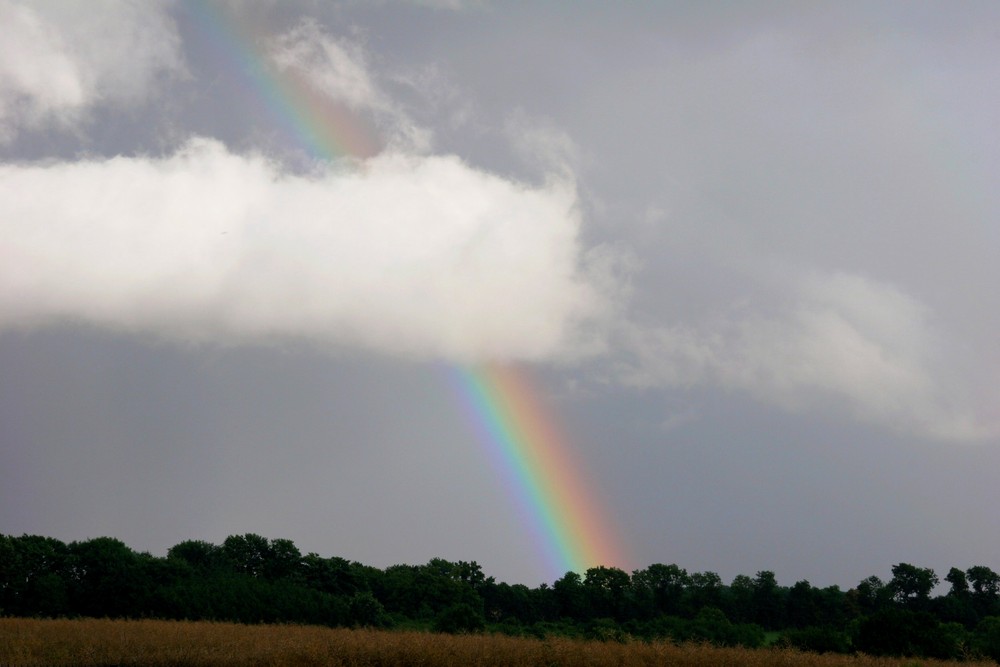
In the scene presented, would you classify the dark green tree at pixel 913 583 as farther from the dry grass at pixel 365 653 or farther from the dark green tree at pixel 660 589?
the dry grass at pixel 365 653

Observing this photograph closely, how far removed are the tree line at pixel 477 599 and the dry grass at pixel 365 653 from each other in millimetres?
5872

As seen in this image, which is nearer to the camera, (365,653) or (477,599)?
(365,653)

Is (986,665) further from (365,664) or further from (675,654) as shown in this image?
(365,664)

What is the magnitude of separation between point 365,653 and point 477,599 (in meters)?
79.3

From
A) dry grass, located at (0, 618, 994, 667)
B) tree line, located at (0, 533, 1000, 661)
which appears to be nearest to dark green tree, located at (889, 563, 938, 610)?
tree line, located at (0, 533, 1000, 661)

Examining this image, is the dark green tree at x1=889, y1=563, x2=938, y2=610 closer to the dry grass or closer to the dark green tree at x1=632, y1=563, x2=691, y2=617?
the dark green tree at x1=632, y1=563, x2=691, y2=617

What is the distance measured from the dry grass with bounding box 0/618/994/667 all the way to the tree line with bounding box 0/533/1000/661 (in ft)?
19.3

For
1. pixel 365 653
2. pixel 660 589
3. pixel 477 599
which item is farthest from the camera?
pixel 660 589

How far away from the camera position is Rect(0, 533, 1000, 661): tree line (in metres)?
50.0

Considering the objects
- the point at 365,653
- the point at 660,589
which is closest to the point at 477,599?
the point at 660,589

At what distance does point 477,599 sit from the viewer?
103750 mm

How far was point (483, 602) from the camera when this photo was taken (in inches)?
4304

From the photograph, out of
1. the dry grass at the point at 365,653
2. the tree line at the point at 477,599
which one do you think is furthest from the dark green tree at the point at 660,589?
the dry grass at the point at 365,653

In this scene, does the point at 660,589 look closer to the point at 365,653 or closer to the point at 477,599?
the point at 477,599
